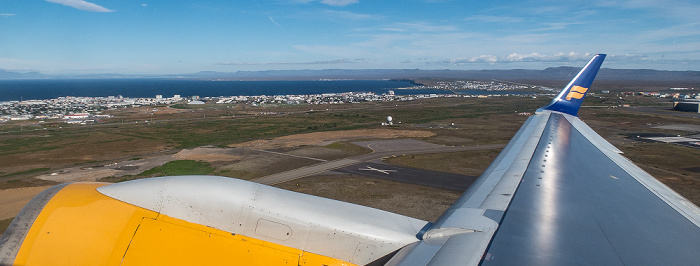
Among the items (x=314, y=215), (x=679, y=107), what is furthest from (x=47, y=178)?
(x=679, y=107)

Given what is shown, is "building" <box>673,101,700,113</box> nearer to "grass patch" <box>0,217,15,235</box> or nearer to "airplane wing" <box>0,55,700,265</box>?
"airplane wing" <box>0,55,700,265</box>

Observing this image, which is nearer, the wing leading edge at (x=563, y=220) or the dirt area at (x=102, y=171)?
the wing leading edge at (x=563, y=220)

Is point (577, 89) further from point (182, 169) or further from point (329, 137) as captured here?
point (329, 137)

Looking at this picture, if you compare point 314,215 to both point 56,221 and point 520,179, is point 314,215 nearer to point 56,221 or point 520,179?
point 56,221

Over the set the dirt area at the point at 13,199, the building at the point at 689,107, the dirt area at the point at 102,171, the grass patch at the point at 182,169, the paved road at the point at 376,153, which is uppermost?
the building at the point at 689,107

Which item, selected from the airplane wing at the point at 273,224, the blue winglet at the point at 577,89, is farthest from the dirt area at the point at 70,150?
the blue winglet at the point at 577,89

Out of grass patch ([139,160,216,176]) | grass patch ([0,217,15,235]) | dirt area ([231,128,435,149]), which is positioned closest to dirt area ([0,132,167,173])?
grass patch ([139,160,216,176])

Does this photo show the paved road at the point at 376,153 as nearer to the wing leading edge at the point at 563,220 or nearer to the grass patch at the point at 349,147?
the grass patch at the point at 349,147
